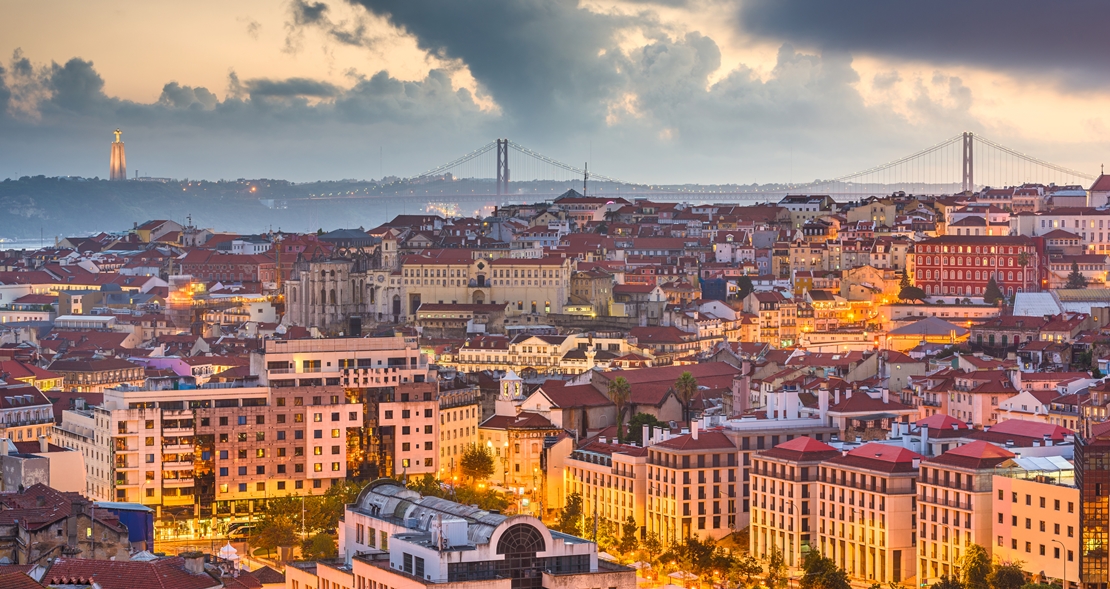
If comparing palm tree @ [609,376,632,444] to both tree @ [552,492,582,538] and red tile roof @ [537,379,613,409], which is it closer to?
red tile roof @ [537,379,613,409]

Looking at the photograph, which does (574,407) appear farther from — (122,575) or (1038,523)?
(122,575)

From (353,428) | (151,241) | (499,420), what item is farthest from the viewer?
(151,241)

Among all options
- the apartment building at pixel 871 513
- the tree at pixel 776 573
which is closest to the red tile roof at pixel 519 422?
the apartment building at pixel 871 513

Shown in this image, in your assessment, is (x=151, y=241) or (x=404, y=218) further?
(x=151, y=241)

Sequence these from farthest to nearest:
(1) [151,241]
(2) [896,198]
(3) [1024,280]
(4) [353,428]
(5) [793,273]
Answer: (1) [151,241] → (2) [896,198] → (5) [793,273] → (3) [1024,280] → (4) [353,428]

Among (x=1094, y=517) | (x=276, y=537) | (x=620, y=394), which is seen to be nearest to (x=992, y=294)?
(x=620, y=394)

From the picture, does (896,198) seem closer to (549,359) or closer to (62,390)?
(549,359)

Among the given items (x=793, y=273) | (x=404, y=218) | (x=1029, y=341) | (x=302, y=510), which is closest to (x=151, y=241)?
(x=404, y=218)
